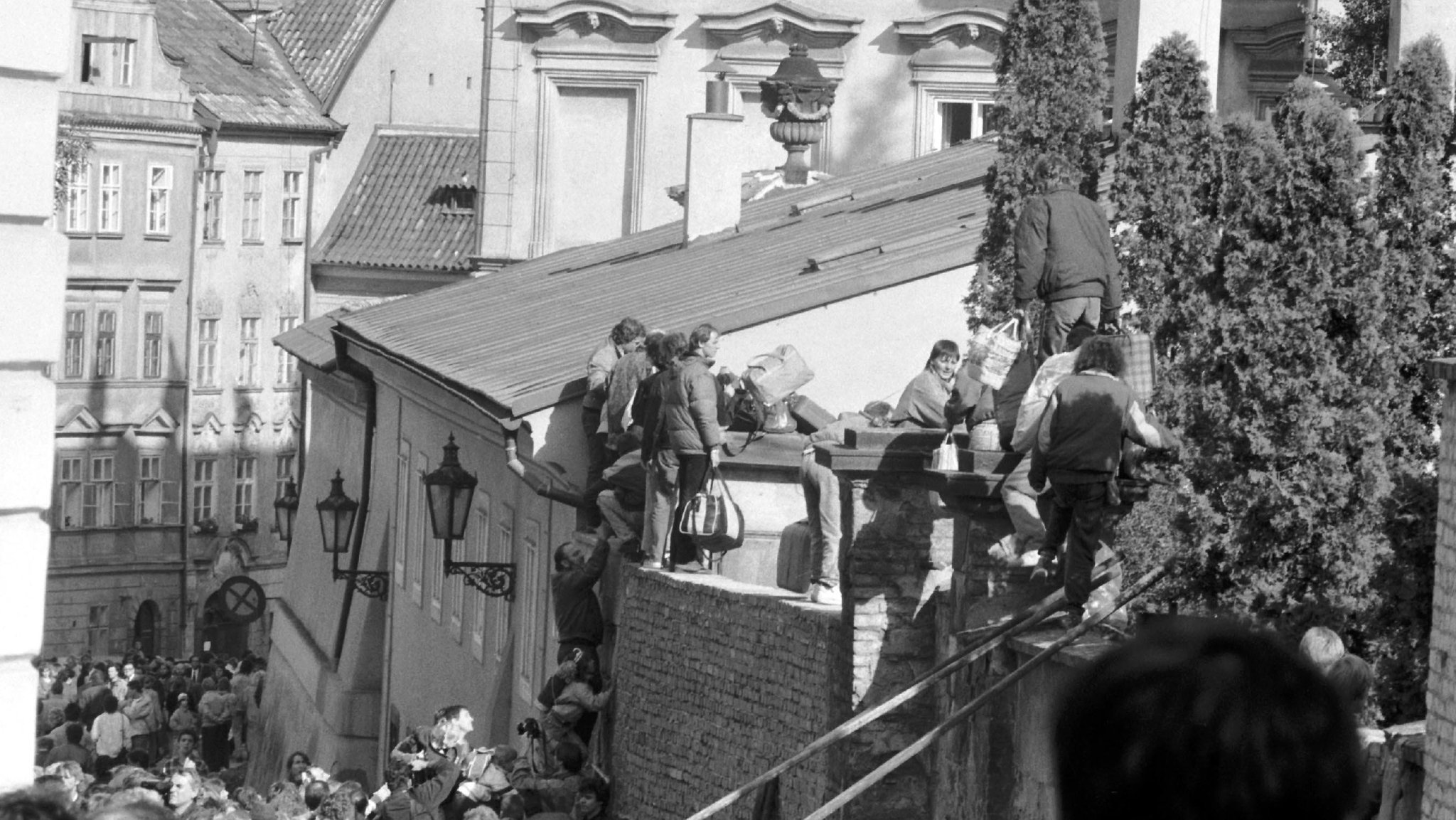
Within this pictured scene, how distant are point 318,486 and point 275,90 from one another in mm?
24634

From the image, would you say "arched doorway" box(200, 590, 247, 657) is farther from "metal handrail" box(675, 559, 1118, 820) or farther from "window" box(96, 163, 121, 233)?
"metal handrail" box(675, 559, 1118, 820)

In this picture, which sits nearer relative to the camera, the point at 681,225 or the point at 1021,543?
the point at 1021,543

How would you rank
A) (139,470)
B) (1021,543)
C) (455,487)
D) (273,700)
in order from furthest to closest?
1. (139,470)
2. (273,700)
3. (455,487)
4. (1021,543)

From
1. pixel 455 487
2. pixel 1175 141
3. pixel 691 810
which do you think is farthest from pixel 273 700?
pixel 1175 141

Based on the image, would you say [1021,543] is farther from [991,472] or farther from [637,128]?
[637,128]

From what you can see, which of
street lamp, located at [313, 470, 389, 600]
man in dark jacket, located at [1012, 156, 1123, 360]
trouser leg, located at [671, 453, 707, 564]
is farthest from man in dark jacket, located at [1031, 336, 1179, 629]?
street lamp, located at [313, 470, 389, 600]

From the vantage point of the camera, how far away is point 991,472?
36.6 feet

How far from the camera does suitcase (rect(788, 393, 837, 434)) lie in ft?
54.0

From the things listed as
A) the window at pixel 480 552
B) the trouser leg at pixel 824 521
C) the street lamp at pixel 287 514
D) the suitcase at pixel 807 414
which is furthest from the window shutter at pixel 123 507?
the trouser leg at pixel 824 521

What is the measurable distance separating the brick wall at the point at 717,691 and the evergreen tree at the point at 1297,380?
3.69 metres

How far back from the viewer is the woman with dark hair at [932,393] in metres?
13.7

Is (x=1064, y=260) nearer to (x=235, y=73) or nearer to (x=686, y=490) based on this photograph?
(x=686, y=490)

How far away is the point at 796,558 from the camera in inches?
590

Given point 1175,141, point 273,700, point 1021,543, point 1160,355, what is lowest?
point 273,700
